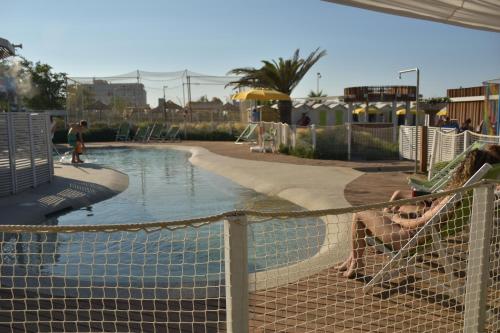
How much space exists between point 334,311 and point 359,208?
134 cm

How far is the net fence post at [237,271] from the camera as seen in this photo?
232cm

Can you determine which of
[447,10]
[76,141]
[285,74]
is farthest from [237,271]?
[285,74]

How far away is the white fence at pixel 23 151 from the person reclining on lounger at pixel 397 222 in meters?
7.59

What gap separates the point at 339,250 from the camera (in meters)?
5.68

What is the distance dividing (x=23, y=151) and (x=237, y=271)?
9.49 m

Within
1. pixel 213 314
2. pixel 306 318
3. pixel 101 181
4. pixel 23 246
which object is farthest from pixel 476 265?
pixel 101 181

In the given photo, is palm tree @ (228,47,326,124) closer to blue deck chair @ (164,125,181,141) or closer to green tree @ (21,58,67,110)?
blue deck chair @ (164,125,181,141)

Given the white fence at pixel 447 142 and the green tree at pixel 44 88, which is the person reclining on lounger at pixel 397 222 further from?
the green tree at pixel 44 88

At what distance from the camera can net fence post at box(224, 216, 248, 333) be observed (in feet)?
7.63

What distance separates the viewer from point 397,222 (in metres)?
4.52

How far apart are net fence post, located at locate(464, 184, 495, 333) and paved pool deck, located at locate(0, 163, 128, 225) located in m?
7.01

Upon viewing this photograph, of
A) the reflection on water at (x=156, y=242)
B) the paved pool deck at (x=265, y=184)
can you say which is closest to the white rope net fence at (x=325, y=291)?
the reflection on water at (x=156, y=242)

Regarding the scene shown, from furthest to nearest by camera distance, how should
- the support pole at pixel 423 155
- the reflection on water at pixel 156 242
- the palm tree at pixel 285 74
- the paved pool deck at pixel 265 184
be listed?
the palm tree at pixel 285 74
the support pole at pixel 423 155
the paved pool deck at pixel 265 184
the reflection on water at pixel 156 242

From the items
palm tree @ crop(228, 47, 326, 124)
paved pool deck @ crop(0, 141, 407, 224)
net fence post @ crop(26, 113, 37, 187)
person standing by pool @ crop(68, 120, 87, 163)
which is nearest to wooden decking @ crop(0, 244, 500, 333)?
paved pool deck @ crop(0, 141, 407, 224)
